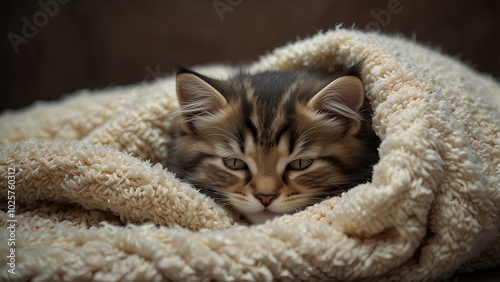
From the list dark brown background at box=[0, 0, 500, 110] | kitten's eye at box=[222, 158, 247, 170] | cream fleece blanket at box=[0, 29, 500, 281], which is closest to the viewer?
cream fleece blanket at box=[0, 29, 500, 281]

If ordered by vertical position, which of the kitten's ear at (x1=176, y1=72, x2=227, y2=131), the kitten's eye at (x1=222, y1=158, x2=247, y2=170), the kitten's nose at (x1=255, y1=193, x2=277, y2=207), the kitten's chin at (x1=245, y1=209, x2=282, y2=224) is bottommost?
the kitten's chin at (x1=245, y1=209, x2=282, y2=224)

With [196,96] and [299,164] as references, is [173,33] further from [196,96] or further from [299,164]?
[299,164]

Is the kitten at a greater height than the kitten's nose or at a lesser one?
greater

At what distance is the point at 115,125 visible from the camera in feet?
5.67

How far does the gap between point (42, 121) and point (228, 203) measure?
104cm

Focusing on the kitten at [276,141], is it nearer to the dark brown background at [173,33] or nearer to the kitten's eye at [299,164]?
the kitten's eye at [299,164]

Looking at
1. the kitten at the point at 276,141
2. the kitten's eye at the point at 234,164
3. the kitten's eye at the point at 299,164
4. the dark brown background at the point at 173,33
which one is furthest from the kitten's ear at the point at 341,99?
the dark brown background at the point at 173,33

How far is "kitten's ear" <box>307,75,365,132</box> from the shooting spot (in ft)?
4.60

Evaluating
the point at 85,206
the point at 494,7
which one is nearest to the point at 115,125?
the point at 85,206

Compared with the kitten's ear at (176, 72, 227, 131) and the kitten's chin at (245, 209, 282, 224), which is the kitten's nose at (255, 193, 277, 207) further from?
the kitten's ear at (176, 72, 227, 131)

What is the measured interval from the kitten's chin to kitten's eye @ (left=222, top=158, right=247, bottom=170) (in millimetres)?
146

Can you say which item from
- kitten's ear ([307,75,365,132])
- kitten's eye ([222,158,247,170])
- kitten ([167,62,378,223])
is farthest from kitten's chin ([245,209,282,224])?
kitten's ear ([307,75,365,132])

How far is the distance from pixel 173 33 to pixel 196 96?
1292mm

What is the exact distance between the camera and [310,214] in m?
1.25
